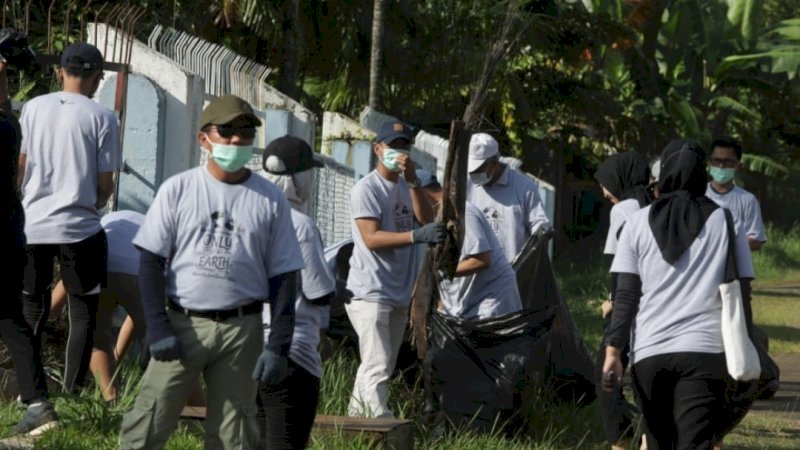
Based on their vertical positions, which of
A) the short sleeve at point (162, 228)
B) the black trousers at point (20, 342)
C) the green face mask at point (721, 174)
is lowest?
the black trousers at point (20, 342)

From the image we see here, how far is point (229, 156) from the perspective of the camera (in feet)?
19.4

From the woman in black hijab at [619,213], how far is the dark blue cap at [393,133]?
3.28 ft

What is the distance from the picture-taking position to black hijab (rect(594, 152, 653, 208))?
28.7 feet

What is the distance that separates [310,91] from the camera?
69.6 feet

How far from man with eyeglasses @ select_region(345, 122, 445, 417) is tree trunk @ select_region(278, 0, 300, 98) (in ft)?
29.2

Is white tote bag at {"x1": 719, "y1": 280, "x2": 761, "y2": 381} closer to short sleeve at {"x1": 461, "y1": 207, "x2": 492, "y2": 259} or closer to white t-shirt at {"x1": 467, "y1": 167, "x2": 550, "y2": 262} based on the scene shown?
short sleeve at {"x1": 461, "y1": 207, "x2": 492, "y2": 259}

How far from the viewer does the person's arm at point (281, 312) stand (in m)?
5.80

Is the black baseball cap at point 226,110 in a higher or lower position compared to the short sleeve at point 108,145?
higher

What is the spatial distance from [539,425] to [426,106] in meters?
13.0

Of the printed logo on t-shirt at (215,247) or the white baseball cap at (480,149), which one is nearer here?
the printed logo on t-shirt at (215,247)

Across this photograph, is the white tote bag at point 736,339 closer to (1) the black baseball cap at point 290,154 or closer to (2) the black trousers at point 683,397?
(2) the black trousers at point 683,397

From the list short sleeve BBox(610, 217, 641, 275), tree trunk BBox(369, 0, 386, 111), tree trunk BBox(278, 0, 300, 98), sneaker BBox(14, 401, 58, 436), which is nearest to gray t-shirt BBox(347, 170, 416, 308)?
short sleeve BBox(610, 217, 641, 275)

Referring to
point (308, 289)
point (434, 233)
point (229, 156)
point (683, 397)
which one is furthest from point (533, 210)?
point (229, 156)

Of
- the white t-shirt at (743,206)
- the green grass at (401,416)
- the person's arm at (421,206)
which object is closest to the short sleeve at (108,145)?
the green grass at (401,416)
